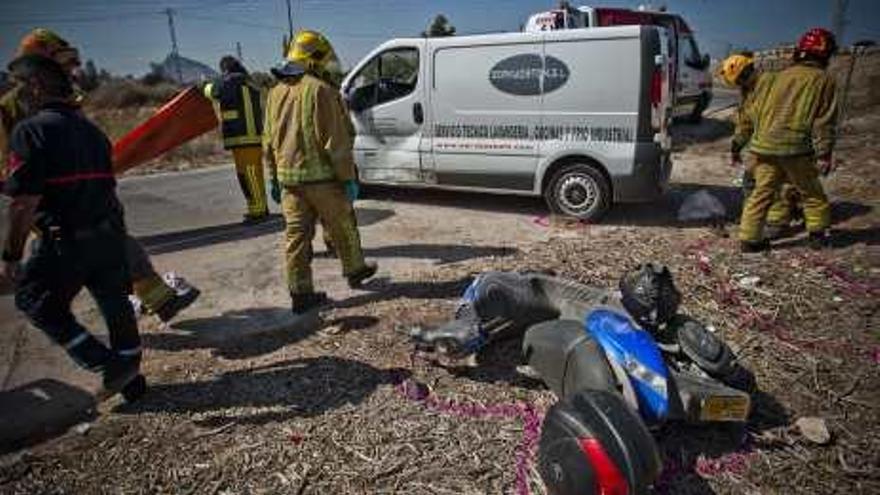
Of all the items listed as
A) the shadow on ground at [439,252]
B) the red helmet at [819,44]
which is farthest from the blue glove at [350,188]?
the red helmet at [819,44]

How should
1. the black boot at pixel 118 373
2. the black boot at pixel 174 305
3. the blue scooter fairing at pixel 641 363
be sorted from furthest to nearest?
the black boot at pixel 174 305 < the black boot at pixel 118 373 < the blue scooter fairing at pixel 641 363

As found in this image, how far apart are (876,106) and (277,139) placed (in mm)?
15346

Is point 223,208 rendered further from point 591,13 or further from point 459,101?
point 591,13

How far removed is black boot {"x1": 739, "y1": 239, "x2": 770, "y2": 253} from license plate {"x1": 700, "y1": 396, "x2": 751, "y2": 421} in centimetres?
319

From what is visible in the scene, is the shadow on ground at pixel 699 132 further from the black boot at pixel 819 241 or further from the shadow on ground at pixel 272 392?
the shadow on ground at pixel 272 392

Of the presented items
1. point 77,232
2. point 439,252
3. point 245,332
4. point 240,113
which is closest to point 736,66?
point 439,252

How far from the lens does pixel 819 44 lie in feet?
16.9

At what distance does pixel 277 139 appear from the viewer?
15.1ft

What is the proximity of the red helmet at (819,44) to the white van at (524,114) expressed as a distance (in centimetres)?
130

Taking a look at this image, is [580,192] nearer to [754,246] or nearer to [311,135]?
[754,246]

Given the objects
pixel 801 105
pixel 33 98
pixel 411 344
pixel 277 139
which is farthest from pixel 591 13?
pixel 33 98

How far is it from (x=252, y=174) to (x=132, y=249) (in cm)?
288

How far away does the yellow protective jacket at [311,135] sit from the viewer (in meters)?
4.41

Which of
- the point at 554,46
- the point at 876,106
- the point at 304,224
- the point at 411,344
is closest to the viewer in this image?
the point at 411,344
